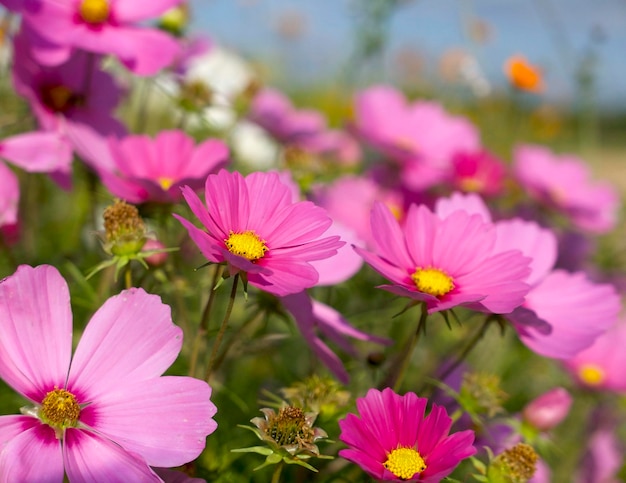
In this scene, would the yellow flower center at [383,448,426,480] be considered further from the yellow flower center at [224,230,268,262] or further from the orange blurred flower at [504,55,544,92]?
the orange blurred flower at [504,55,544,92]

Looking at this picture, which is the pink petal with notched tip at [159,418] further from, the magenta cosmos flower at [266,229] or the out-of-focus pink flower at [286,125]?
the out-of-focus pink flower at [286,125]

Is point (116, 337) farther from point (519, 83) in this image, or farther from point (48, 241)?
point (519, 83)

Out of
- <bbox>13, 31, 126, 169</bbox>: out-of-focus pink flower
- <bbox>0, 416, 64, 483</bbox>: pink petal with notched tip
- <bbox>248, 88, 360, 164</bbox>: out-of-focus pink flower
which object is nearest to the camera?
<bbox>0, 416, 64, 483</bbox>: pink petal with notched tip

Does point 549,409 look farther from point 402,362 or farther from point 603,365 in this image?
point 603,365

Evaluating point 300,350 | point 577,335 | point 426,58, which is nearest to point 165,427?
point 577,335

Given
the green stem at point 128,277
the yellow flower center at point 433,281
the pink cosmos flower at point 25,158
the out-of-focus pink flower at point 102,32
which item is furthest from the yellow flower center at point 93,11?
the yellow flower center at point 433,281

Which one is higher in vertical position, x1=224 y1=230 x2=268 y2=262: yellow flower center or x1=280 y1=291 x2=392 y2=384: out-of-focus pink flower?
x1=224 y1=230 x2=268 y2=262: yellow flower center

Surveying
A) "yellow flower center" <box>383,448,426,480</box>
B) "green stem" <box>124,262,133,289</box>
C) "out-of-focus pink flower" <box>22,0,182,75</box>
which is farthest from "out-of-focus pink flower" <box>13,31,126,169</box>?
"yellow flower center" <box>383,448,426,480</box>
